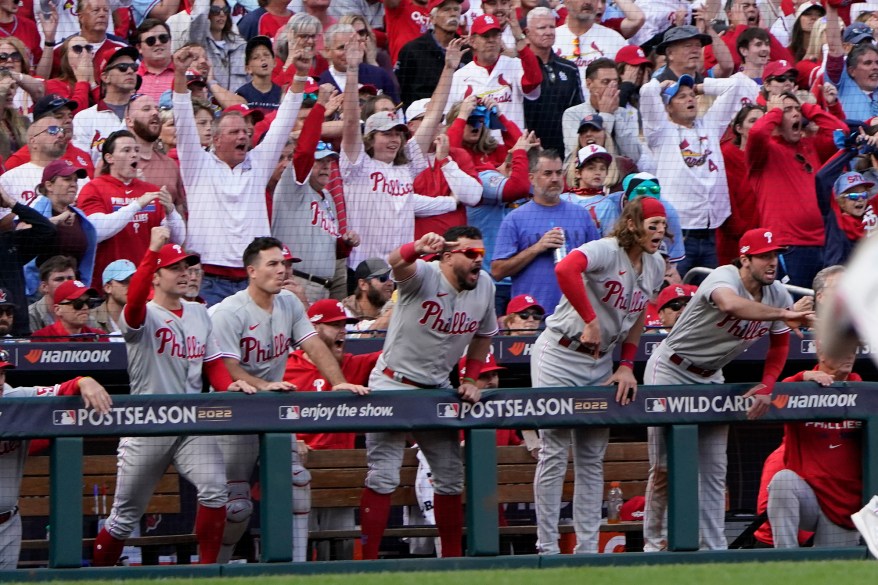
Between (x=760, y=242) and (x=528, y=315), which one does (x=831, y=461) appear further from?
(x=528, y=315)

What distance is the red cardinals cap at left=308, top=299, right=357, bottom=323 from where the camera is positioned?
8.34 metres

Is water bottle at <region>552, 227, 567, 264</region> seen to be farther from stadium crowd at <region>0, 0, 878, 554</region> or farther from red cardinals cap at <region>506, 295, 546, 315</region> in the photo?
red cardinals cap at <region>506, 295, 546, 315</region>

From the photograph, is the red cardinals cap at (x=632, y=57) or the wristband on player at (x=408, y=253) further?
the red cardinals cap at (x=632, y=57)

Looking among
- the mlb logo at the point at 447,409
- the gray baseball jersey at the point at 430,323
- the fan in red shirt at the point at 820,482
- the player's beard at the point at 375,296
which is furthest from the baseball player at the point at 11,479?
the fan in red shirt at the point at 820,482

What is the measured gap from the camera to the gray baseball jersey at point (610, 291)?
7.79 metres

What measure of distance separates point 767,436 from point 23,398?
15.1ft

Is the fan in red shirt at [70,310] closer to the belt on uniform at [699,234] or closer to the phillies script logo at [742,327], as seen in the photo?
the phillies script logo at [742,327]

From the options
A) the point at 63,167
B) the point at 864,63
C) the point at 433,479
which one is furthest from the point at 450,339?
the point at 864,63

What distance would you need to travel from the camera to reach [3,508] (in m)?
7.44

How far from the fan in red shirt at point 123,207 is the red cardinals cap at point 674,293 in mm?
3031

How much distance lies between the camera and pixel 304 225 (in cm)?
951

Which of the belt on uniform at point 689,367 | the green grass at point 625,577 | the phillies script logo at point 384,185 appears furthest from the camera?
the phillies script logo at point 384,185

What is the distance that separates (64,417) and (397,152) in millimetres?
3438

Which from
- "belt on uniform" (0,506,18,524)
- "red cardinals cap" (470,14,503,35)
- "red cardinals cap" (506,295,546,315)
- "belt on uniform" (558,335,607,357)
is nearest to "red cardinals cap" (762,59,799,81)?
"red cardinals cap" (470,14,503,35)
